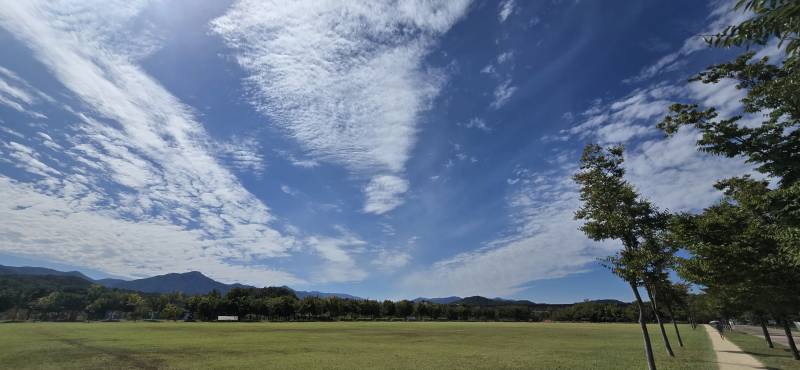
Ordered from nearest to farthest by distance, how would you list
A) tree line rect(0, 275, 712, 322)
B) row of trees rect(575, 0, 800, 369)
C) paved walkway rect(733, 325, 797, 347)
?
row of trees rect(575, 0, 800, 369) → paved walkway rect(733, 325, 797, 347) → tree line rect(0, 275, 712, 322)

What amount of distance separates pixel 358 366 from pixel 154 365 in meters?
13.3

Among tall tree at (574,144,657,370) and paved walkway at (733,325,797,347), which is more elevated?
tall tree at (574,144,657,370)

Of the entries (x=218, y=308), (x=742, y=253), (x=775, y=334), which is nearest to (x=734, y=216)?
(x=742, y=253)

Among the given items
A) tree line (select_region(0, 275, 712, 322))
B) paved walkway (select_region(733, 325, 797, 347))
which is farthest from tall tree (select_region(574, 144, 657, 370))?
tree line (select_region(0, 275, 712, 322))

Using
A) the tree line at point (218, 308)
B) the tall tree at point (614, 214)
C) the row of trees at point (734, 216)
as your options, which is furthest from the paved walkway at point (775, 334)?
the tree line at point (218, 308)

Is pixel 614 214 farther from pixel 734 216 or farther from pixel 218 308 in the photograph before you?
pixel 218 308

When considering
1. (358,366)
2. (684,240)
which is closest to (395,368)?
(358,366)

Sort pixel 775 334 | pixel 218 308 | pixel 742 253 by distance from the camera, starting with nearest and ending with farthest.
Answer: pixel 742 253 < pixel 775 334 < pixel 218 308

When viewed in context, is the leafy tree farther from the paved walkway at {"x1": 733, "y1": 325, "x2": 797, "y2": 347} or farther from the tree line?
the tree line

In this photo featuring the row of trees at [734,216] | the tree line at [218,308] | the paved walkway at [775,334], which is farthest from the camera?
the tree line at [218,308]

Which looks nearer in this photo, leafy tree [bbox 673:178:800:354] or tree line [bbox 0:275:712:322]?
leafy tree [bbox 673:178:800:354]

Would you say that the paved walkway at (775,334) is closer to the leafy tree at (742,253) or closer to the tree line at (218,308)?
the leafy tree at (742,253)

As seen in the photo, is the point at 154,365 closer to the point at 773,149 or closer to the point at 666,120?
the point at 666,120

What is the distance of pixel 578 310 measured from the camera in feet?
616
